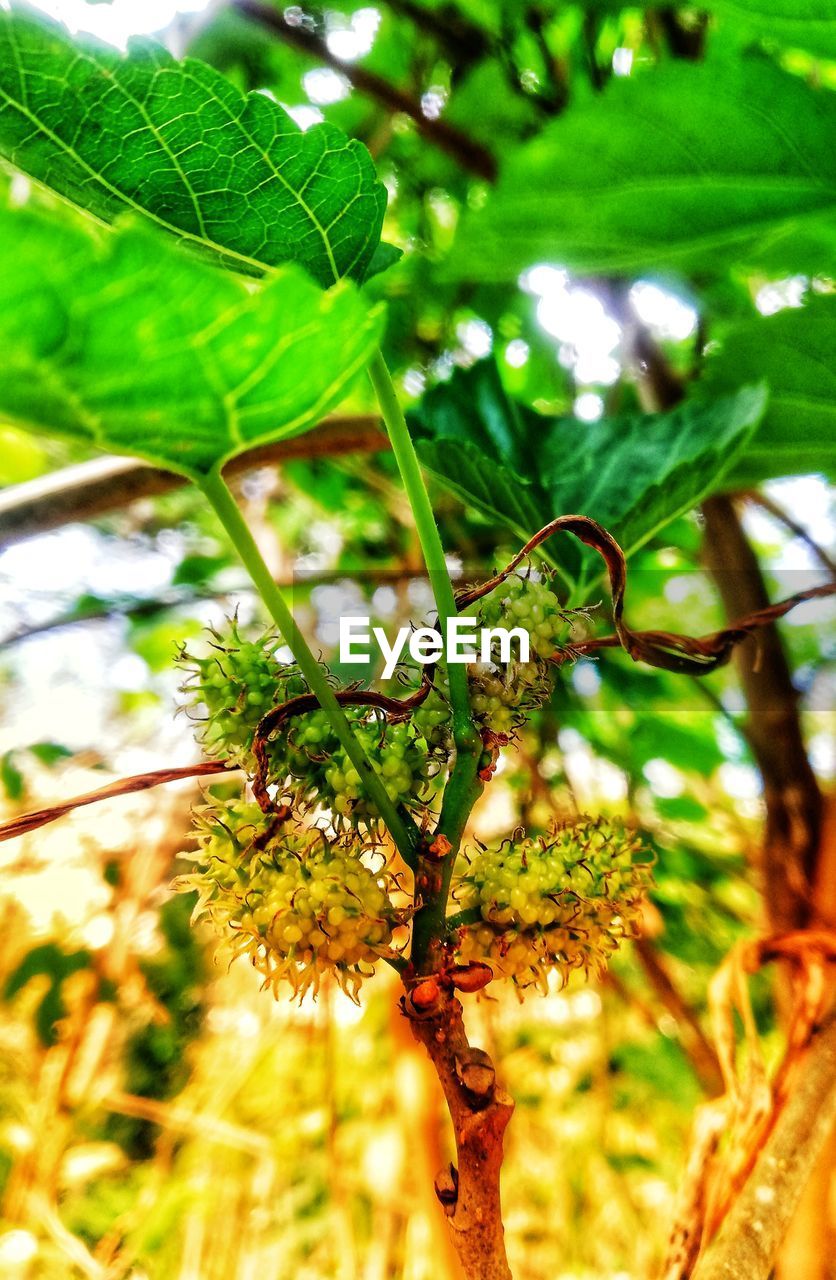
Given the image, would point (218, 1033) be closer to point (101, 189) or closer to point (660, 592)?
point (660, 592)

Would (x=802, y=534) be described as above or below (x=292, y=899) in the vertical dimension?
above

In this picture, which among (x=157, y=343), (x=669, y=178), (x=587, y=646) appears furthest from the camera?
(x=669, y=178)

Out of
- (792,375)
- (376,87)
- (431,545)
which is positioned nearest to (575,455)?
(792,375)

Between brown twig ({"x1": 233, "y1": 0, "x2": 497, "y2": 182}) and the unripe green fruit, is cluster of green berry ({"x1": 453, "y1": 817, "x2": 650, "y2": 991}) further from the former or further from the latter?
brown twig ({"x1": 233, "y1": 0, "x2": 497, "y2": 182})

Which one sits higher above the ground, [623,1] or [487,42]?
[487,42]

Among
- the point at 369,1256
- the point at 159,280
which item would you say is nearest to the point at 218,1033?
the point at 369,1256

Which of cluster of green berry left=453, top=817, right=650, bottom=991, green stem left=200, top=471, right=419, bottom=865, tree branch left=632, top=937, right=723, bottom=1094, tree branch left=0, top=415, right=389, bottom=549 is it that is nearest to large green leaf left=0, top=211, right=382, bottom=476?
green stem left=200, top=471, right=419, bottom=865

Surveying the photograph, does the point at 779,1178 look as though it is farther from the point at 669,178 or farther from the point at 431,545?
the point at 669,178
